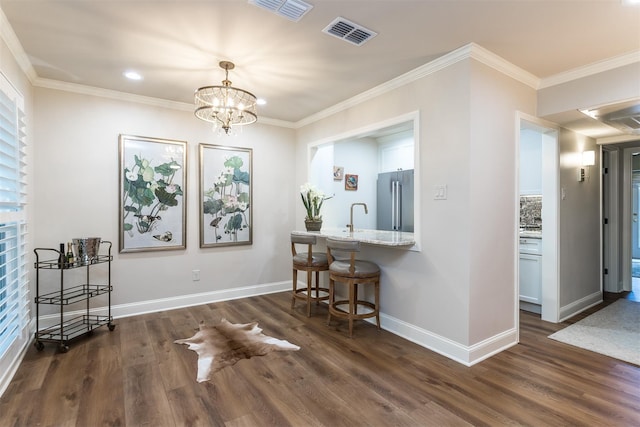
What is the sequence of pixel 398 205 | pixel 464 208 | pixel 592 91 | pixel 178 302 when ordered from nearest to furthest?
pixel 464 208
pixel 592 91
pixel 178 302
pixel 398 205

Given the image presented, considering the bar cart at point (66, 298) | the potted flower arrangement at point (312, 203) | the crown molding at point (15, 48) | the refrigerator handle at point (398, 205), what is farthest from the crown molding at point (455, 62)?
the bar cart at point (66, 298)

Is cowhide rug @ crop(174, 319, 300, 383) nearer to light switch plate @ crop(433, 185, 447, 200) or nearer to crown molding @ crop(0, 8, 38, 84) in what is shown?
light switch plate @ crop(433, 185, 447, 200)

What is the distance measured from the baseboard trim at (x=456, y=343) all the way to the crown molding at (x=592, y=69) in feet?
7.92

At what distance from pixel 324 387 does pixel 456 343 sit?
3.93 ft

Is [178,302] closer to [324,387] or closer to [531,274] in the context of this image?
[324,387]

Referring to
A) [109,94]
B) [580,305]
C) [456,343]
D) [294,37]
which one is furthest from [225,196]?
[580,305]

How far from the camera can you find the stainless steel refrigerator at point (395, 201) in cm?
507

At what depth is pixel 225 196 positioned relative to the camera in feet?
14.2

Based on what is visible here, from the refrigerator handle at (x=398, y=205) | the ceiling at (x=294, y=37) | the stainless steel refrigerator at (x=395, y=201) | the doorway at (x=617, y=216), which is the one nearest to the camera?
the ceiling at (x=294, y=37)

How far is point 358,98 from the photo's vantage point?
3701 mm

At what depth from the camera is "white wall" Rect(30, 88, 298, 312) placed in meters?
3.33

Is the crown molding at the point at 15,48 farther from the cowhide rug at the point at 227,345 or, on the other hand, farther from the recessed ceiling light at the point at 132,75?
the cowhide rug at the point at 227,345

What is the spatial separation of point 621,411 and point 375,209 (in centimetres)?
415

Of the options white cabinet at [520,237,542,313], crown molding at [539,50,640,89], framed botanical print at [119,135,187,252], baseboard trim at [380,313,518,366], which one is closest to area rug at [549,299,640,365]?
white cabinet at [520,237,542,313]
